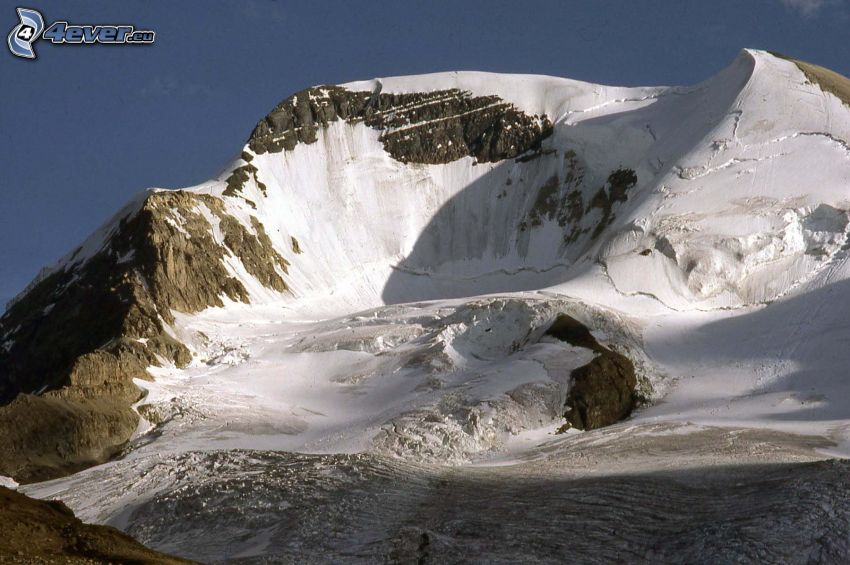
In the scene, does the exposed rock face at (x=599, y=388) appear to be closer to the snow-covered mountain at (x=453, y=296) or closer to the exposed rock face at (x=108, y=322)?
the snow-covered mountain at (x=453, y=296)

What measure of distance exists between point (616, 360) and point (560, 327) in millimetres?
3591

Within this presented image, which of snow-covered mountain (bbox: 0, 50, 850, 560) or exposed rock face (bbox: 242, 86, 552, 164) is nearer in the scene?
snow-covered mountain (bbox: 0, 50, 850, 560)

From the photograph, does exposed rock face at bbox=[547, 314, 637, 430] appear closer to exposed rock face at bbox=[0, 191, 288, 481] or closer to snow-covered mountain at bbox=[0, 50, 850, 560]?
snow-covered mountain at bbox=[0, 50, 850, 560]

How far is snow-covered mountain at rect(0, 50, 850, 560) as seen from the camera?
43.0 m

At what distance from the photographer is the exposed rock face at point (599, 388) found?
155ft

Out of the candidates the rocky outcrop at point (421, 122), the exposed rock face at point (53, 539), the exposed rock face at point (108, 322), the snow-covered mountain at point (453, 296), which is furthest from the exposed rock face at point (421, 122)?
the exposed rock face at point (53, 539)

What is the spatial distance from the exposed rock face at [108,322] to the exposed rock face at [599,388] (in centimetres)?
1885

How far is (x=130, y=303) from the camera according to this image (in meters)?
59.7

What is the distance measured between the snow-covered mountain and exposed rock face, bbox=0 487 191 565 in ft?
22.4

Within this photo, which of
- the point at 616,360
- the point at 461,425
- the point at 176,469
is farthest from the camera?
the point at 616,360

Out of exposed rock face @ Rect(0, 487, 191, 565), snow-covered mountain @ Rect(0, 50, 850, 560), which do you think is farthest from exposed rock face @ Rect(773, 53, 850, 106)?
exposed rock face @ Rect(0, 487, 191, 565)

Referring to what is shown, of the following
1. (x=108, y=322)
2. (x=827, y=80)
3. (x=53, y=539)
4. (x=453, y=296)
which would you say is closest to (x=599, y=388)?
(x=108, y=322)

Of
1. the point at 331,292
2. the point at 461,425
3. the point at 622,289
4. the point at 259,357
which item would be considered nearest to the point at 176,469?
the point at 461,425

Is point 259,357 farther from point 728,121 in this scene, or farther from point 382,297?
point 728,121
